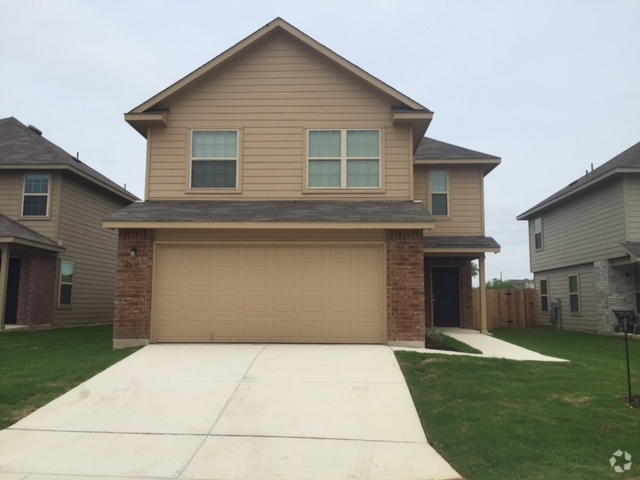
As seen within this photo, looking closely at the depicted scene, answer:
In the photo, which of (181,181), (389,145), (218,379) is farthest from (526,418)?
(181,181)

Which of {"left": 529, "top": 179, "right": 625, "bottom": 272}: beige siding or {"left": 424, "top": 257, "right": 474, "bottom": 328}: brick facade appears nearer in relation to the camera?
{"left": 424, "top": 257, "right": 474, "bottom": 328}: brick facade

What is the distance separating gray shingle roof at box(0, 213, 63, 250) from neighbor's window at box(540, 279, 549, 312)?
66.0 ft

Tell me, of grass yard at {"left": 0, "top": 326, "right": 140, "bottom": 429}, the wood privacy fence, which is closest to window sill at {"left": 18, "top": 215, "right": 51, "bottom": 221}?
grass yard at {"left": 0, "top": 326, "right": 140, "bottom": 429}

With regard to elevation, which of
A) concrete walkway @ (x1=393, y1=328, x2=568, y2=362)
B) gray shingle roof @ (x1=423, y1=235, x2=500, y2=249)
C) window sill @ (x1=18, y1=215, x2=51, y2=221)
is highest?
window sill @ (x1=18, y1=215, x2=51, y2=221)

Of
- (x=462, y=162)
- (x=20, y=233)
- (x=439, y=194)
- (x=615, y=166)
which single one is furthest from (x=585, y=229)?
(x=20, y=233)

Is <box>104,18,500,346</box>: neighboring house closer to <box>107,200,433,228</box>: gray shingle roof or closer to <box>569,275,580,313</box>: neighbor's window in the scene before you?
<box>107,200,433,228</box>: gray shingle roof

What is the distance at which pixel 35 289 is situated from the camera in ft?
57.1

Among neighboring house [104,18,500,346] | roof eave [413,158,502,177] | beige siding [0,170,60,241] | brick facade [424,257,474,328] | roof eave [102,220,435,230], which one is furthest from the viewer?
beige siding [0,170,60,241]

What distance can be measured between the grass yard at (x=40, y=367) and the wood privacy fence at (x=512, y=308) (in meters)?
15.8

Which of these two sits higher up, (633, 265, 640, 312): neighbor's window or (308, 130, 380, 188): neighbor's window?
(308, 130, 380, 188): neighbor's window

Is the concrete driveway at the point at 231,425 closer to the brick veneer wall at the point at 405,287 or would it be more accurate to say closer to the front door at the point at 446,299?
the brick veneer wall at the point at 405,287

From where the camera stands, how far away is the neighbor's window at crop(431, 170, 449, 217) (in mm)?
17203

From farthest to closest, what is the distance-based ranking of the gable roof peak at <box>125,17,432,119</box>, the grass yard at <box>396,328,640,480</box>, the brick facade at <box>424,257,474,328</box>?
the brick facade at <box>424,257,474,328</box>, the gable roof peak at <box>125,17,432,119</box>, the grass yard at <box>396,328,640,480</box>

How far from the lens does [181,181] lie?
1273cm
